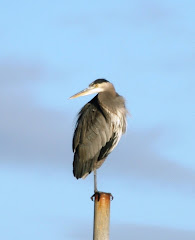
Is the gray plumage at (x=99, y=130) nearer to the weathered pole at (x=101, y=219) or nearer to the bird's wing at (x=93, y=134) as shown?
the bird's wing at (x=93, y=134)

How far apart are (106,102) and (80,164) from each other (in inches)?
54.5

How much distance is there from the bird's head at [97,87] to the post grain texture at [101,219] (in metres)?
5.94

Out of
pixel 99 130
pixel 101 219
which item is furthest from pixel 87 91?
pixel 101 219

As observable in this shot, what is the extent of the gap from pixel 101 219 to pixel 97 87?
644cm

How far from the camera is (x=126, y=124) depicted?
52.3ft

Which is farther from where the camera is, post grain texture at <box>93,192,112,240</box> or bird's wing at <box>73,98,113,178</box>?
bird's wing at <box>73,98,113,178</box>

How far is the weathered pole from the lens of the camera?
10.1 metres

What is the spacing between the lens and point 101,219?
33.5ft

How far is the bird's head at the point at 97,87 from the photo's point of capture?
16.3m

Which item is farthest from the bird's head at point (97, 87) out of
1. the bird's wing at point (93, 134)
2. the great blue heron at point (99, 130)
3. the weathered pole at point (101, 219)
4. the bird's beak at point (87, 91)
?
the weathered pole at point (101, 219)

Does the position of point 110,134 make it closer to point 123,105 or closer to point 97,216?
point 123,105

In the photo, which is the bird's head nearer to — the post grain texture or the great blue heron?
the great blue heron

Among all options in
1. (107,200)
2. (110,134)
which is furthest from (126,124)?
(107,200)

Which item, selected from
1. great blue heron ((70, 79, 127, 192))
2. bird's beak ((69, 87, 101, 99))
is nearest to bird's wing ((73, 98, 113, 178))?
great blue heron ((70, 79, 127, 192))
